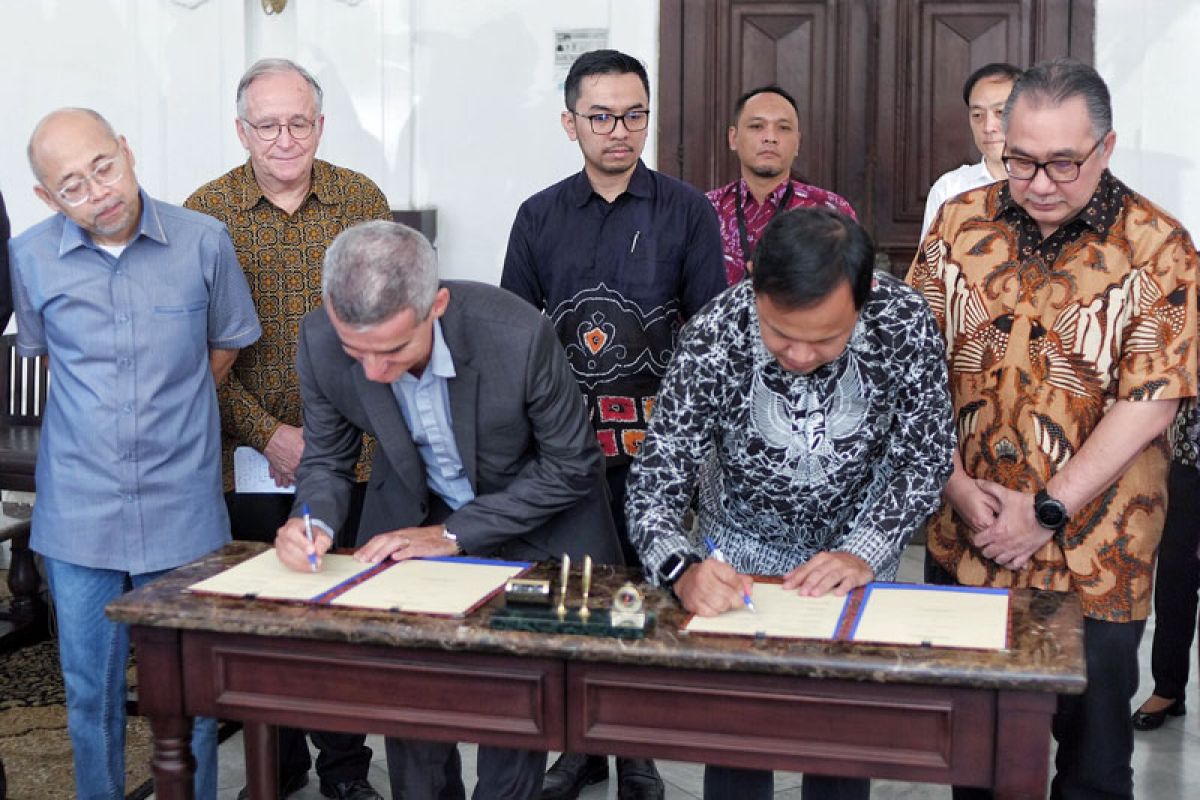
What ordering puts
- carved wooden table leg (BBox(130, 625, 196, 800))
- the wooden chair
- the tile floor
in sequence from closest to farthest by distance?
carved wooden table leg (BBox(130, 625, 196, 800))
the tile floor
the wooden chair

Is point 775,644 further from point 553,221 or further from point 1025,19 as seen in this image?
point 1025,19

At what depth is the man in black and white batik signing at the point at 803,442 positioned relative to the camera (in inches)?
96.6

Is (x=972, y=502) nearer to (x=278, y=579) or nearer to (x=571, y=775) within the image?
(x=278, y=579)

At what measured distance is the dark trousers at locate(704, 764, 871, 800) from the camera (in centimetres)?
256

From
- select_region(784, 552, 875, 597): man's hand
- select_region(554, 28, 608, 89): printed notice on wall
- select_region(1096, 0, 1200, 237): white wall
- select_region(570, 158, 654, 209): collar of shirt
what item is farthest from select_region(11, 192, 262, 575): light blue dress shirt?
select_region(1096, 0, 1200, 237): white wall

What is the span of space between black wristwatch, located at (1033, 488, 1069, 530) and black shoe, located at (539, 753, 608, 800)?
1389mm

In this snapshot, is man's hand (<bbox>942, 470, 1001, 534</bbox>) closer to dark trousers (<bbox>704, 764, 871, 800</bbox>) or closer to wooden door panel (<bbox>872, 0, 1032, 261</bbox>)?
dark trousers (<bbox>704, 764, 871, 800</bbox>)

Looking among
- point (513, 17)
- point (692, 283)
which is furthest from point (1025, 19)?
point (692, 283)

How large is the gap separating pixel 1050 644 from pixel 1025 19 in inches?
184

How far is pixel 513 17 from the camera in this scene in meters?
6.48

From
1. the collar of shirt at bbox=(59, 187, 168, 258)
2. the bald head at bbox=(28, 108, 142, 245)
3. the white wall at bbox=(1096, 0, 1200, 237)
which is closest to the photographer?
the bald head at bbox=(28, 108, 142, 245)

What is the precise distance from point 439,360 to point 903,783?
1.91m

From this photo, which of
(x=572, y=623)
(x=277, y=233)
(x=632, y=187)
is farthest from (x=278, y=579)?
(x=632, y=187)

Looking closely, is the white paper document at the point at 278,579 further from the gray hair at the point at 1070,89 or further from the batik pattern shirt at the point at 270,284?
the gray hair at the point at 1070,89
